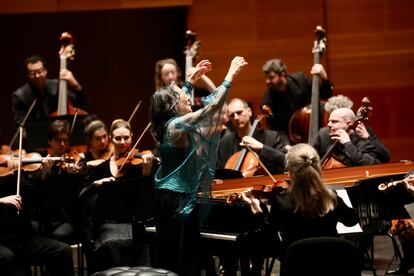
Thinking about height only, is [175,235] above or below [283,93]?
below

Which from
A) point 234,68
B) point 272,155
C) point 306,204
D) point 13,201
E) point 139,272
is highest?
point 234,68

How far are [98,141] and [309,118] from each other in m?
1.55

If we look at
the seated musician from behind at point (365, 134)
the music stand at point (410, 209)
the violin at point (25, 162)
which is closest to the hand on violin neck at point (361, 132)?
the seated musician from behind at point (365, 134)

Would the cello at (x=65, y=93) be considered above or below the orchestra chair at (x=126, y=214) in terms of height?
above

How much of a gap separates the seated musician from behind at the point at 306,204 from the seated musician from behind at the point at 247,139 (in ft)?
5.03

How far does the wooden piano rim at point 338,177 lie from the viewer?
488cm

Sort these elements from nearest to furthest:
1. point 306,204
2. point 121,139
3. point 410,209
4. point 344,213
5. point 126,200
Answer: point 306,204, point 344,213, point 410,209, point 126,200, point 121,139

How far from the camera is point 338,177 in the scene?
494cm

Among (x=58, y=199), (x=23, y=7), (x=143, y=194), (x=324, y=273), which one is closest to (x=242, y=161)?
(x=143, y=194)

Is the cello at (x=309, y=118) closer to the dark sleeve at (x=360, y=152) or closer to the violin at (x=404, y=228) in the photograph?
the dark sleeve at (x=360, y=152)

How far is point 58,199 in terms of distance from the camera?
5.39 m

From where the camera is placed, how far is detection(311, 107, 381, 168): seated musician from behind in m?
5.42

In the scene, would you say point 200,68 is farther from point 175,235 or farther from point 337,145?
point 337,145

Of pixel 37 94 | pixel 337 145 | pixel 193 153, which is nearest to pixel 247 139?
pixel 337 145
